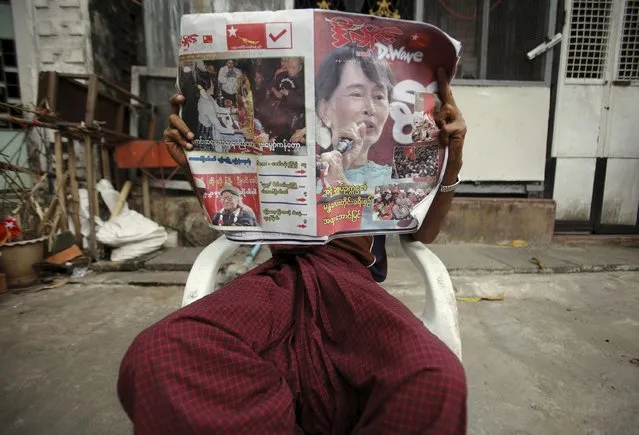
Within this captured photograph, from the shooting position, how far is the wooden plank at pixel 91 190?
9.62ft

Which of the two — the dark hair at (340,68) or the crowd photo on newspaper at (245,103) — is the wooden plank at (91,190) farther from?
the dark hair at (340,68)

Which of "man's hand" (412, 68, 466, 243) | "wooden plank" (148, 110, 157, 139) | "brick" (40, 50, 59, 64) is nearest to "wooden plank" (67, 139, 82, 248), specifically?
"wooden plank" (148, 110, 157, 139)

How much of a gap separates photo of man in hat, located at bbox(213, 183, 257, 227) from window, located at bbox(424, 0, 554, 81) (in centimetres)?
337

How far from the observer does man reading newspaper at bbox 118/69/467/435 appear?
722 mm

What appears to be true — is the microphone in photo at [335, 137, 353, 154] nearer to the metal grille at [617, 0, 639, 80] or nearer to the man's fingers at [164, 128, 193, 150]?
the man's fingers at [164, 128, 193, 150]

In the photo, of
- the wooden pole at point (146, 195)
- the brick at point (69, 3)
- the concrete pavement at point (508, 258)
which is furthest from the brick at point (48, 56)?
the concrete pavement at point (508, 258)

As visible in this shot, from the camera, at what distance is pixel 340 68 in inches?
39.5

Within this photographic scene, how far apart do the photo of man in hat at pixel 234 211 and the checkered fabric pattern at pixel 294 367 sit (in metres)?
0.17

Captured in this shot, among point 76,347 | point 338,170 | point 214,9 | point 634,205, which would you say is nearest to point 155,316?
point 76,347

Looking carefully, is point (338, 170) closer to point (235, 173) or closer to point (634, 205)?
point (235, 173)

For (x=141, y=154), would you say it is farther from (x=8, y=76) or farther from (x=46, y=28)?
(x=8, y=76)

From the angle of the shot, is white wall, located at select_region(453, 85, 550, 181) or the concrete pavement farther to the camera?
white wall, located at select_region(453, 85, 550, 181)

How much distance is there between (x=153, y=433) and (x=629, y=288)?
10.4ft

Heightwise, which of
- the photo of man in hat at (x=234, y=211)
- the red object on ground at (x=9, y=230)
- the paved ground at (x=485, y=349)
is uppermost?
the photo of man in hat at (x=234, y=211)
